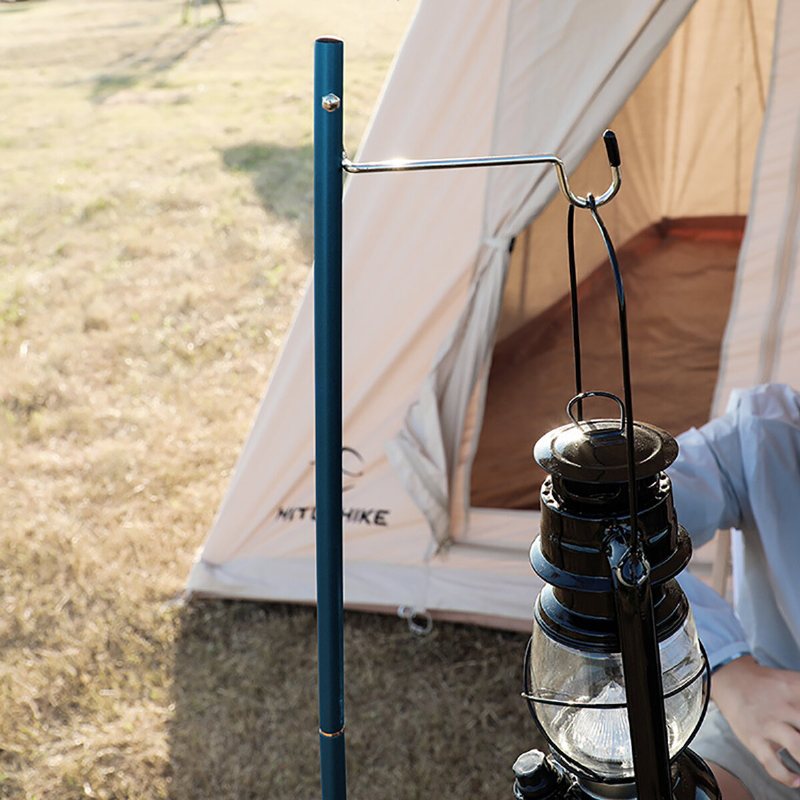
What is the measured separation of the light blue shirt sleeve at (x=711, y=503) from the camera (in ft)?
3.62

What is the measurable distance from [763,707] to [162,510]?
1.99 m

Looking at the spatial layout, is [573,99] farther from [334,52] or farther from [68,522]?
[68,522]

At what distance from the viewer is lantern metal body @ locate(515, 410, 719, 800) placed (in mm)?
539

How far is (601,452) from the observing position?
22.2 inches

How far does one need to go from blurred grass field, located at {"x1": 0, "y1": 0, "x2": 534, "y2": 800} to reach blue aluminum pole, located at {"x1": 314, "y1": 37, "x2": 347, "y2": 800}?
1130 millimetres

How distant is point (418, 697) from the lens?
2.04 metres

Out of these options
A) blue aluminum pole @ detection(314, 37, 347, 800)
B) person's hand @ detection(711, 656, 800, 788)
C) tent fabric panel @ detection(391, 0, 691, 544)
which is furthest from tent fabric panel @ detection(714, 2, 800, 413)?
blue aluminum pole @ detection(314, 37, 347, 800)

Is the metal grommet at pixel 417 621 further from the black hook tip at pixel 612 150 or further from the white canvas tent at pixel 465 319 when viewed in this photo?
the black hook tip at pixel 612 150

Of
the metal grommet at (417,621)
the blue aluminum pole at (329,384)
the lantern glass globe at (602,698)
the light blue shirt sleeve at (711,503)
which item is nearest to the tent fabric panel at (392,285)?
the metal grommet at (417,621)

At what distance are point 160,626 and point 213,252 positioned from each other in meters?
2.62

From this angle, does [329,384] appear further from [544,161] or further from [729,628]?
[729,628]

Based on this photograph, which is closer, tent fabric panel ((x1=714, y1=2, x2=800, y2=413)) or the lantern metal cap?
the lantern metal cap

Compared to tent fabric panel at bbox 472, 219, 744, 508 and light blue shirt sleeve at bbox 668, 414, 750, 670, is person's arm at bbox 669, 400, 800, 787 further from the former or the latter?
tent fabric panel at bbox 472, 219, 744, 508

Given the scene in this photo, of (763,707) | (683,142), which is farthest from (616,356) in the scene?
(763,707)
